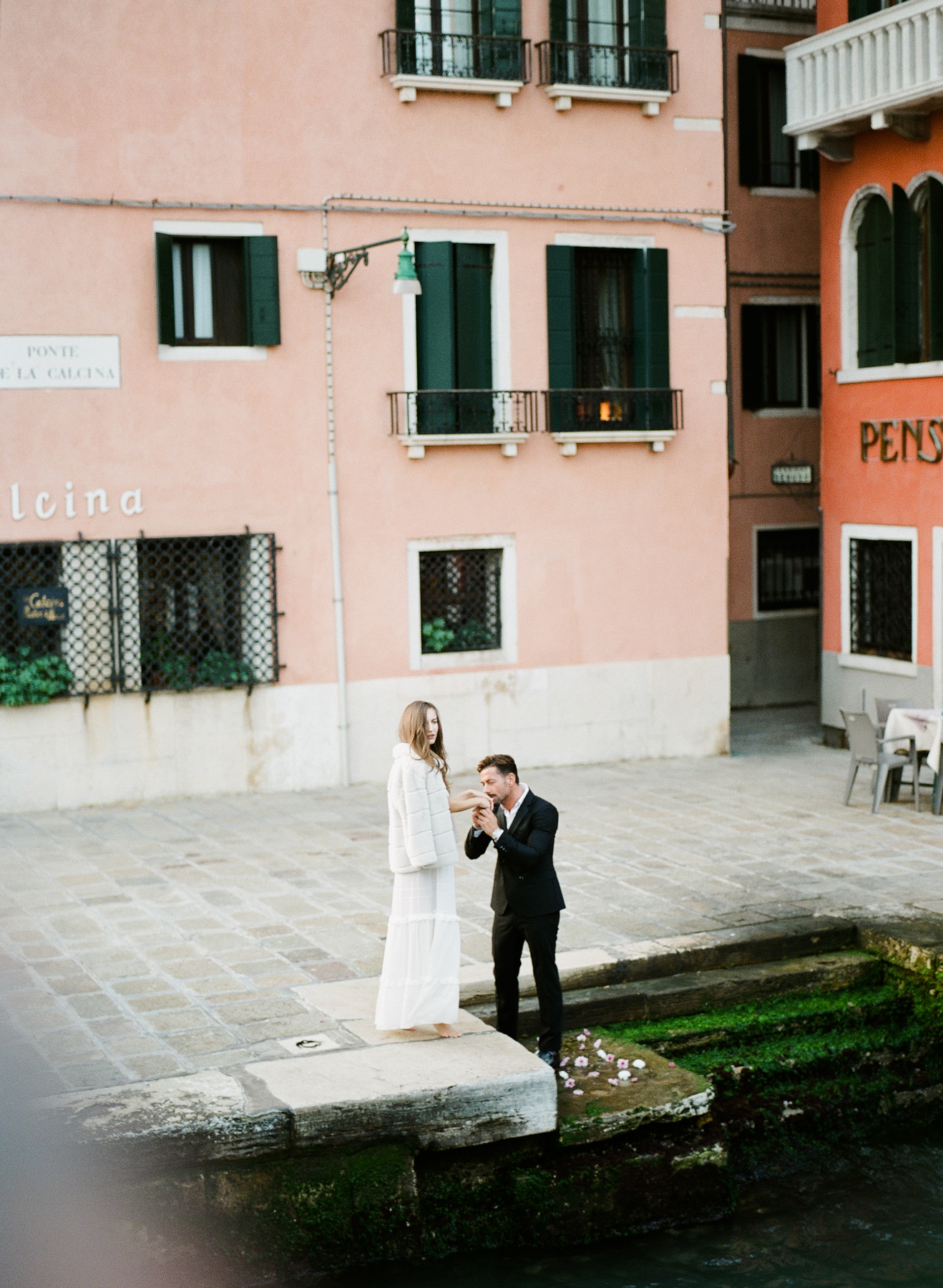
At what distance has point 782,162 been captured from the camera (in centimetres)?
1922

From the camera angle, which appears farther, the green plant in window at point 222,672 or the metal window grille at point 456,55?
the metal window grille at point 456,55

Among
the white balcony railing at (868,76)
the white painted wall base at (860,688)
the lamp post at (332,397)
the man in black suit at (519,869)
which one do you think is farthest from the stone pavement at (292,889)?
the white balcony railing at (868,76)

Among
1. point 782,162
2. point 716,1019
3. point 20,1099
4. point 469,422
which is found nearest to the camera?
point 20,1099

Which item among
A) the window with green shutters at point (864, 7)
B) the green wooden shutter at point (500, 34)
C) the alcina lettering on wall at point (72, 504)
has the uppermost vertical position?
the window with green shutters at point (864, 7)

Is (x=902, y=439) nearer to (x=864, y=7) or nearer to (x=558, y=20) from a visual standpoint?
(x=864, y=7)

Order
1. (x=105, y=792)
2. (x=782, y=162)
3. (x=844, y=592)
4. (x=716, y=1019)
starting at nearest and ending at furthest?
(x=716, y=1019)
(x=105, y=792)
(x=844, y=592)
(x=782, y=162)

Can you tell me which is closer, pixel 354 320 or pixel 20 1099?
pixel 20 1099

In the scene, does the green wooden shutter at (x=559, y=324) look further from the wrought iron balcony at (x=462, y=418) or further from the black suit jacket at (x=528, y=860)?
the black suit jacket at (x=528, y=860)

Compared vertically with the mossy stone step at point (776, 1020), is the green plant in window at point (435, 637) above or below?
above

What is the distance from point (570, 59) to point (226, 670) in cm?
696

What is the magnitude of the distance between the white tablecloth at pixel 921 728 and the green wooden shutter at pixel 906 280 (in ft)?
13.3

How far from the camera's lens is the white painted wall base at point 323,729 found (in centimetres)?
1395

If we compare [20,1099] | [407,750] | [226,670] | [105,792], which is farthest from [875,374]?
[20,1099]

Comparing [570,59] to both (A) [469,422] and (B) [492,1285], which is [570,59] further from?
(B) [492,1285]
